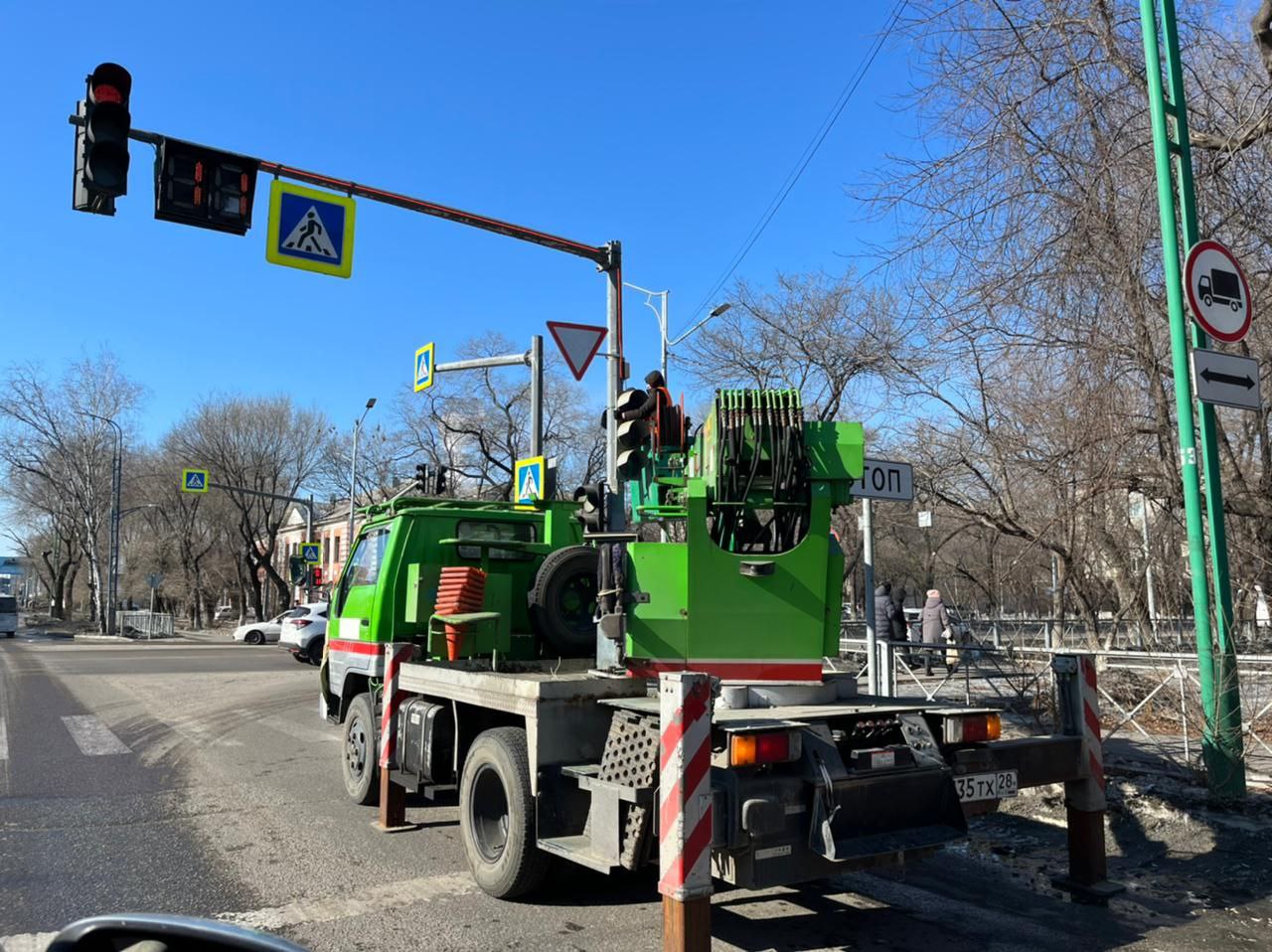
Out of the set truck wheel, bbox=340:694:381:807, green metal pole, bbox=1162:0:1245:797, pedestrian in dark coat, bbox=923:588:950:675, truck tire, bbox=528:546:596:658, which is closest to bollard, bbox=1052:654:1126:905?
green metal pole, bbox=1162:0:1245:797

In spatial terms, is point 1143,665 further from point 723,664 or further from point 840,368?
point 840,368

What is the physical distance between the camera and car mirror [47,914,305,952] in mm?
1593

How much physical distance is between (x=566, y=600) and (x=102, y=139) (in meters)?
6.07

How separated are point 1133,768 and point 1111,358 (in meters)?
4.08

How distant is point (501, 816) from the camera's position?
5578mm

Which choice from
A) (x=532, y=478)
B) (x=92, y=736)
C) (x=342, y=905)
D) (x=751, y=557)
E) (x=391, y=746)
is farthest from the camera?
(x=532, y=478)

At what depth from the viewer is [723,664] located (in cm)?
527

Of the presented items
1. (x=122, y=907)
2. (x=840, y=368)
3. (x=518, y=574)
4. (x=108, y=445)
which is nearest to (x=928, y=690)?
(x=518, y=574)

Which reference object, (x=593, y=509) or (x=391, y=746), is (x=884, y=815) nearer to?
(x=593, y=509)

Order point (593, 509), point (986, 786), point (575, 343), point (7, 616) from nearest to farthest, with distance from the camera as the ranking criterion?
1. point (986, 786)
2. point (593, 509)
3. point (575, 343)
4. point (7, 616)

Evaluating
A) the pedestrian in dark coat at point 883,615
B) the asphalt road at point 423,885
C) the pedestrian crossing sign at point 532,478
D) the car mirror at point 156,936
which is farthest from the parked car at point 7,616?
the car mirror at point 156,936

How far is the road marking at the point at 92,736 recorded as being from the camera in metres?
10.4

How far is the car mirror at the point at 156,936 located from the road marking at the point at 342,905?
3483 mm

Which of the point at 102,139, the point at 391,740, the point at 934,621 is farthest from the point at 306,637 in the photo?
the point at 391,740
